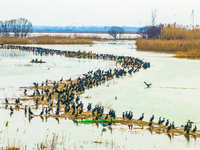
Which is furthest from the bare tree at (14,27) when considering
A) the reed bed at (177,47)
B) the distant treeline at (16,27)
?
the reed bed at (177,47)

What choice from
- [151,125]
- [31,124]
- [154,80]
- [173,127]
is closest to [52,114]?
[31,124]

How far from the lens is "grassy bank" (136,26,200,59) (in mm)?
25583

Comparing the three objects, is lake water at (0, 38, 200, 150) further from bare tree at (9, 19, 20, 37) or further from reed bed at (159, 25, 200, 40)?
bare tree at (9, 19, 20, 37)

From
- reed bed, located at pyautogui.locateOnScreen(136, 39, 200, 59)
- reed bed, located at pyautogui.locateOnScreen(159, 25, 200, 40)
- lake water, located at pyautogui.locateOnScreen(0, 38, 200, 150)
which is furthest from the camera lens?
reed bed, located at pyautogui.locateOnScreen(159, 25, 200, 40)

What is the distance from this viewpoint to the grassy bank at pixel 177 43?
83.9 ft

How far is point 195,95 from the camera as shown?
1143 cm

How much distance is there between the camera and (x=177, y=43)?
28.1m

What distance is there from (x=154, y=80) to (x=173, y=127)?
7.58 meters

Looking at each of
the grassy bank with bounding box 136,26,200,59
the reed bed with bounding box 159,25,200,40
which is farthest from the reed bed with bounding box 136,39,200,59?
the reed bed with bounding box 159,25,200,40

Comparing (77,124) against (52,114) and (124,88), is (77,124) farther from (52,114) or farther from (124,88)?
(124,88)

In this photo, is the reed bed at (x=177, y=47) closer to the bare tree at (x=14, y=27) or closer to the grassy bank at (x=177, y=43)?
the grassy bank at (x=177, y=43)

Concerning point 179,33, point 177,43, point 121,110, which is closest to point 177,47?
point 177,43

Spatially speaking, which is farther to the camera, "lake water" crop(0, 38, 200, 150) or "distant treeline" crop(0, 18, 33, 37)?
"distant treeline" crop(0, 18, 33, 37)

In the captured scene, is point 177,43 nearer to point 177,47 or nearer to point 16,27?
point 177,47
